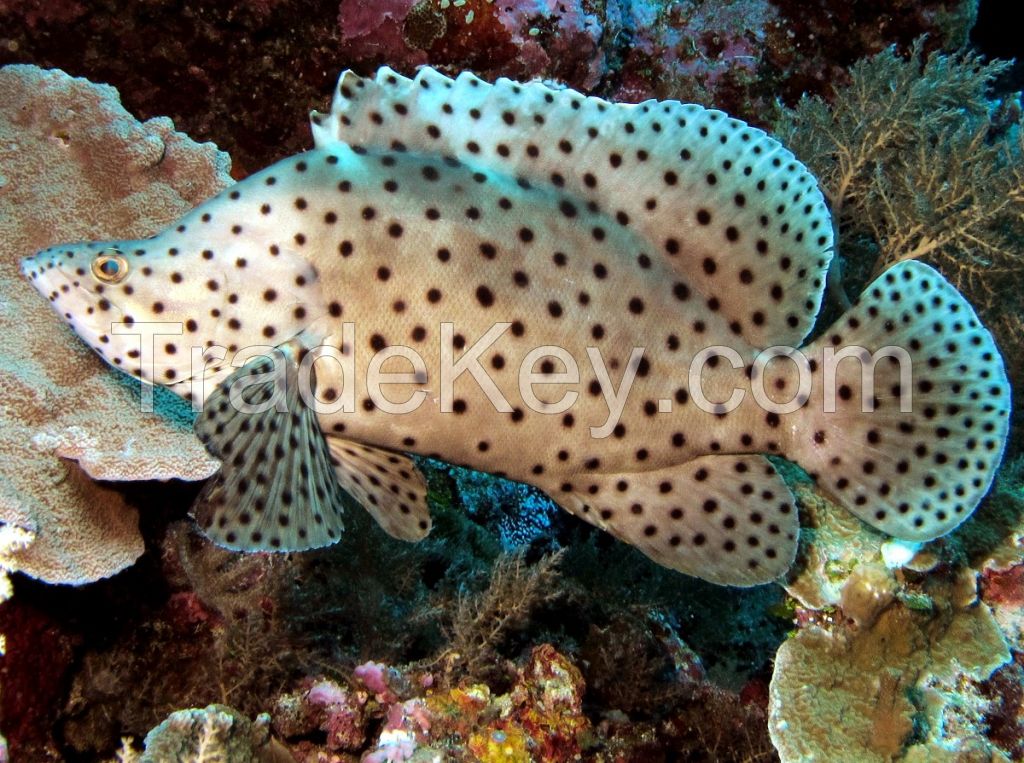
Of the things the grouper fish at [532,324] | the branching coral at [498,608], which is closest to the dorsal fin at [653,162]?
the grouper fish at [532,324]

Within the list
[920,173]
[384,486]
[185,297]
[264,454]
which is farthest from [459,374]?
[920,173]

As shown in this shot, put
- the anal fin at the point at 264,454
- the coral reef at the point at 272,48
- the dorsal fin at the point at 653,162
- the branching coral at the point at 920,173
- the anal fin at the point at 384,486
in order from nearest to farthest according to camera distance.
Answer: the anal fin at the point at 264,454, the dorsal fin at the point at 653,162, the anal fin at the point at 384,486, the branching coral at the point at 920,173, the coral reef at the point at 272,48

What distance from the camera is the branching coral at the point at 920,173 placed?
13.1ft

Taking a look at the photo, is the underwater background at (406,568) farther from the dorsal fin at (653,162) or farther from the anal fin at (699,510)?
the dorsal fin at (653,162)

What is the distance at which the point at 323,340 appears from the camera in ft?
9.15

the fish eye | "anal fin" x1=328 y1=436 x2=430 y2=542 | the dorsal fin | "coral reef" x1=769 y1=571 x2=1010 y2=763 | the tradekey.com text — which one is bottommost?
"coral reef" x1=769 y1=571 x2=1010 y2=763

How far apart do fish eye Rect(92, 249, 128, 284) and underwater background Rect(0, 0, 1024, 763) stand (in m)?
0.70

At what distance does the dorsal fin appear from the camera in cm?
283

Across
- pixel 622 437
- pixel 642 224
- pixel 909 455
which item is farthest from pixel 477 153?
pixel 909 455

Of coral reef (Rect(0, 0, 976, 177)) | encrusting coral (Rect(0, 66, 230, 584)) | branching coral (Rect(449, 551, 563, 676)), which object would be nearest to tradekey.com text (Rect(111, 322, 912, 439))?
encrusting coral (Rect(0, 66, 230, 584))

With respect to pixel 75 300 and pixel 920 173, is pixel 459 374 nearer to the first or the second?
pixel 75 300

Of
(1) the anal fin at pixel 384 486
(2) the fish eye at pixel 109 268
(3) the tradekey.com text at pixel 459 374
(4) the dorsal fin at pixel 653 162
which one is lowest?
(1) the anal fin at pixel 384 486

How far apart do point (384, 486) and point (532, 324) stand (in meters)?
0.90

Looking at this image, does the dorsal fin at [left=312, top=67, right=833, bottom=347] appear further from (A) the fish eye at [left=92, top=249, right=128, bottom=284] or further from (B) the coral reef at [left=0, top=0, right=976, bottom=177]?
(B) the coral reef at [left=0, top=0, right=976, bottom=177]
